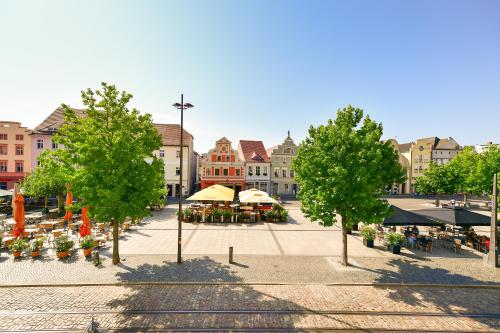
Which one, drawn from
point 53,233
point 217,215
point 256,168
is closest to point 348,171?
point 217,215

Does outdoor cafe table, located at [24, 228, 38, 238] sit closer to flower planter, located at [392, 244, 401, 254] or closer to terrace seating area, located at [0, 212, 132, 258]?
terrace seating area, located at [0, 212, 132, 258]

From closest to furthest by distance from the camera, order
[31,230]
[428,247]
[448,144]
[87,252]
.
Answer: [87,252] < [428,247] < [31,230] < [448,144]

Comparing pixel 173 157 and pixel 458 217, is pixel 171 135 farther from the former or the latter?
pixel 458 217

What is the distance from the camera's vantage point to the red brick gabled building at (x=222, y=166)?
131 feet

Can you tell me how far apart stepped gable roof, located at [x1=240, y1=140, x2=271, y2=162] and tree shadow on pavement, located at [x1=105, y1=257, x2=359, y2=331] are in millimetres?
32614

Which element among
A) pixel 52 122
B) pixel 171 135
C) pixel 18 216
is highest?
pixel 52 122

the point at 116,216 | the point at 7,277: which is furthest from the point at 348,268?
the point at 7,277

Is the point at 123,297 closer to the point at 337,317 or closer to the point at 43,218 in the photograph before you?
the point at 337,317

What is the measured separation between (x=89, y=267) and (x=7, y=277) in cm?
310

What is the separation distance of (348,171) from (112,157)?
11.2 m

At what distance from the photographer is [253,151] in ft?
148

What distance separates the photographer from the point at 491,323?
8.05 meters

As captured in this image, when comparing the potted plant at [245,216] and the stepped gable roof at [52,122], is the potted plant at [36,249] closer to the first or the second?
the potted plant at [245,216]

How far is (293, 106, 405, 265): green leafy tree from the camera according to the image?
1112 centimetres
